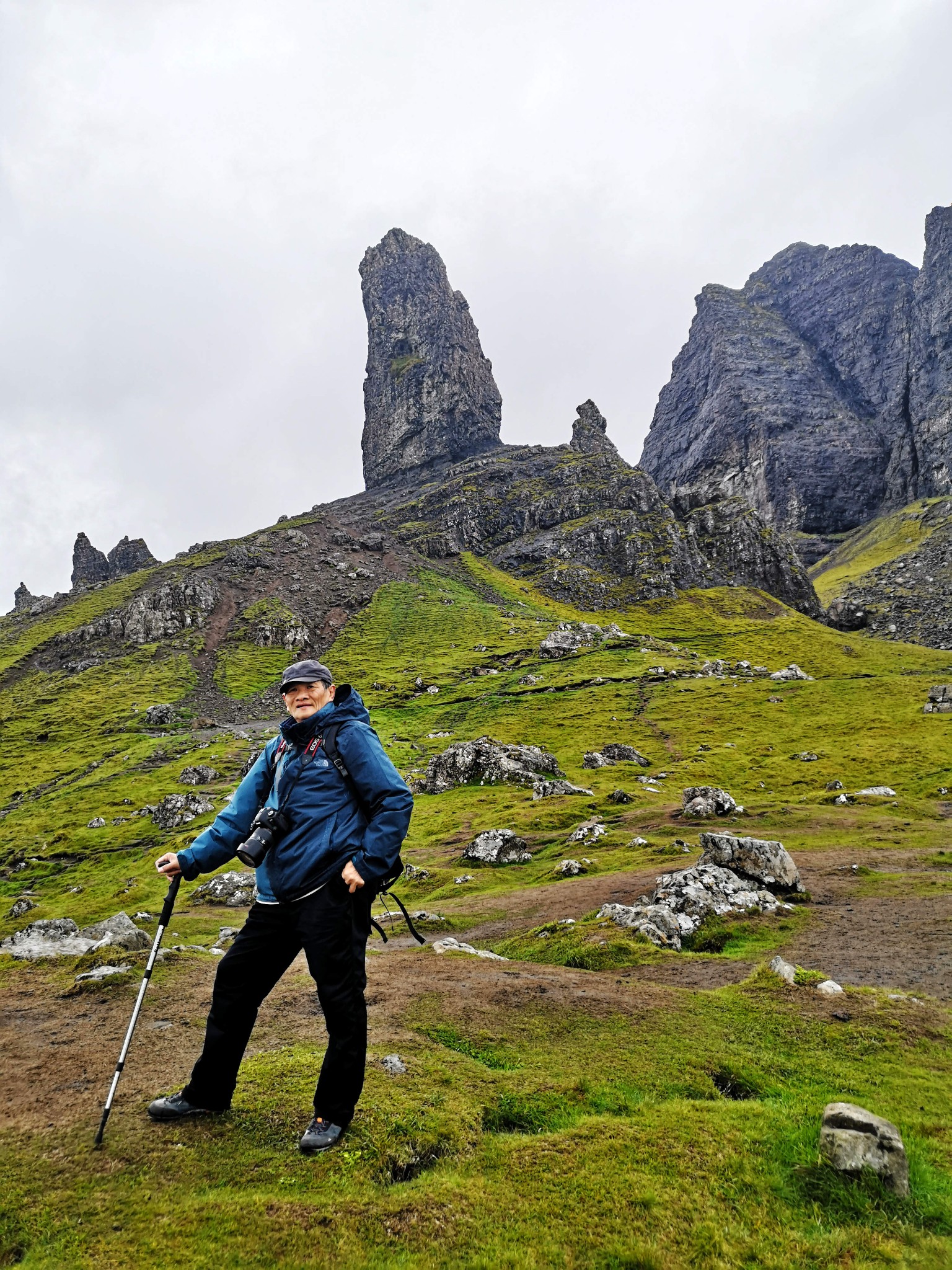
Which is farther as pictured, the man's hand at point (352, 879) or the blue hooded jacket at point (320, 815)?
the blue hooded jacket at point (320, 815)

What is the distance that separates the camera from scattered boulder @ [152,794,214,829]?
5406cm

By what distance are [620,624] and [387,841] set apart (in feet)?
479

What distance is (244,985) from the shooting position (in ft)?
21.2

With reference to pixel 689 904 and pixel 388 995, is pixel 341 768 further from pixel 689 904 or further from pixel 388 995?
pixel 689 904

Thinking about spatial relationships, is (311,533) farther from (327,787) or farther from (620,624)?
(327,787)

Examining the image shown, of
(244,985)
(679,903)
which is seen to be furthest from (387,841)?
(679,903)

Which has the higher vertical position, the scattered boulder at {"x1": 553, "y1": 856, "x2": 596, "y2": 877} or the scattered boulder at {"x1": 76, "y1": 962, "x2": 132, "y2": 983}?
the scattered boulder at {"x1": 76, "y1": 962, "x2": 132, "y2": 983}

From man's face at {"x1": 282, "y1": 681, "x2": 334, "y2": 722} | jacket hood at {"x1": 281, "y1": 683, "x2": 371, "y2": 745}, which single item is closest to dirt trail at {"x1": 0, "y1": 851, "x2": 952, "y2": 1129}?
jacket hood at {"x1": 281, "y1": 683, "x2": 371, "y2": 745}

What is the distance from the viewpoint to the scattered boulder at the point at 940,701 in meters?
64.8

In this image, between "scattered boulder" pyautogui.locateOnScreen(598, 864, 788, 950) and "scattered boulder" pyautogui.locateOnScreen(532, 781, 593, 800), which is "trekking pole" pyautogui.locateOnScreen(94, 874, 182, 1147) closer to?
"scattered boulder" pyautogui.locateOnScreen(598, 864, 788, 950)

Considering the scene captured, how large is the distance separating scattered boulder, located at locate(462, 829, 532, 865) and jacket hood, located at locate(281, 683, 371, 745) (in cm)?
2828

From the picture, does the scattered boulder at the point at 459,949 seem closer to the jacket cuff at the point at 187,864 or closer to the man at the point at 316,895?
the man at the point at 316,895

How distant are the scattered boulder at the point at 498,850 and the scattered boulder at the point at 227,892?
12.2 m

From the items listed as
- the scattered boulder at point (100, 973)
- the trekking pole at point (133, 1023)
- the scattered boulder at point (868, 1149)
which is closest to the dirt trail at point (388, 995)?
the scattered boulder at point (100, 973)
